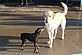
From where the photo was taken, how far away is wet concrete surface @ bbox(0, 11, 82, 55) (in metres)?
9.96

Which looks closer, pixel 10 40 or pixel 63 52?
pixel 63 52

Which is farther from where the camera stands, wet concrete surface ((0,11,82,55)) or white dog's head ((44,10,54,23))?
wet concrete surface ((0,11,82,55))

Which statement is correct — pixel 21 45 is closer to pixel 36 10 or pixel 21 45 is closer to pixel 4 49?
pixel 4 49

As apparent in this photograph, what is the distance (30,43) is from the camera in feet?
35.6

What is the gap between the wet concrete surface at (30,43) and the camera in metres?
9.96

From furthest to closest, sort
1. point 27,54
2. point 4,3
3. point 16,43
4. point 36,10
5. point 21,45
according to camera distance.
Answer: point 4,3
point 36,10
point 16,43
point 21,45
point 27,54

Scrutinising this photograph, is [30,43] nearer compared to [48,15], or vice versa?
[48,15]

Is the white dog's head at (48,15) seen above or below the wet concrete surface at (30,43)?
above

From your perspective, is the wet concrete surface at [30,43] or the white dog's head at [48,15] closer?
the white dog's head at [48,15]

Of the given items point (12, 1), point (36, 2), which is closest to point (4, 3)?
point (12, 1)

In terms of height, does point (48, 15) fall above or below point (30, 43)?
above

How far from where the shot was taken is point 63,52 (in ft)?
32.4

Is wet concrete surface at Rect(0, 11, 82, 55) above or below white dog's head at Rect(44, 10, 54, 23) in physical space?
below

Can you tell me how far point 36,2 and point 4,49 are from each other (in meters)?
15.0
